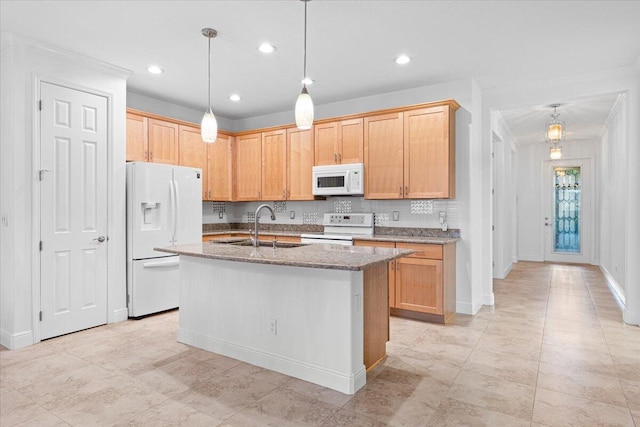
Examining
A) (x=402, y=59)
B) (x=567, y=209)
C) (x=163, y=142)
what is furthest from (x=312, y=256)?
(x=567, y=209)

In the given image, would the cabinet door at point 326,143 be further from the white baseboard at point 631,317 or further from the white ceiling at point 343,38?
the white baseboard at point 631,317

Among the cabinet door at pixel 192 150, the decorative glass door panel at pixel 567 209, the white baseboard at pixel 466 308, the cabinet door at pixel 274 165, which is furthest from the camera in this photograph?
the decorative glass door panel at pixel 567 209

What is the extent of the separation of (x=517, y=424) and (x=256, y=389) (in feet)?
5.20

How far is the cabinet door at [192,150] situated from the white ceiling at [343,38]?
2.20 feet

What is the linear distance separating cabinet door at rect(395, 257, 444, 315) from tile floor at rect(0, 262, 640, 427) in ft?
0.74

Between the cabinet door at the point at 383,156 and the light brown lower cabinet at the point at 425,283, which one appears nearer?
the light brown lower cabinet at the point at 425,283

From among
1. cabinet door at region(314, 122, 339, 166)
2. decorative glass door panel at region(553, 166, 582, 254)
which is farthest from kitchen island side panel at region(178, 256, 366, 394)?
decorative glass door panel at region(553, 166, 582, 254)

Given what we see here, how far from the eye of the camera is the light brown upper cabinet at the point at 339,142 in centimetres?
494

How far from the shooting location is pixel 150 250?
4.40m

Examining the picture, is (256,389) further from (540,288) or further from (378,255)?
(540,288)

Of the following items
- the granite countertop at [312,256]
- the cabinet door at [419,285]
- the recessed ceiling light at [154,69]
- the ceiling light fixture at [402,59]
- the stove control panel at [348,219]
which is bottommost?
the cabinet door at [419,285]

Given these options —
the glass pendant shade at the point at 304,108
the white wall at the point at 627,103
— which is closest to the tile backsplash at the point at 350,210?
the white wall at the point at 627,103

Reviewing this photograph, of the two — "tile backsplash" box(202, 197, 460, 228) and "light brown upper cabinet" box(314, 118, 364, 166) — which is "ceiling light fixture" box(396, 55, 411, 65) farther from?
"tile backsplash" box(202, 197, 460, 228)

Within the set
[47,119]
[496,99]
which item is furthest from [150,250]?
[496,99]
